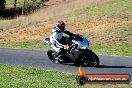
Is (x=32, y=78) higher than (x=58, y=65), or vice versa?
(x=32, y=78)

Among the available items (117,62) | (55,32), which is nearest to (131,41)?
(117,62)

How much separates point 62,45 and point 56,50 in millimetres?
551

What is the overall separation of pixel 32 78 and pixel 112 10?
79.8 ft

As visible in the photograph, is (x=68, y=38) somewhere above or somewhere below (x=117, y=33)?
above

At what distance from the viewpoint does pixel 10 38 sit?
31.7 meters

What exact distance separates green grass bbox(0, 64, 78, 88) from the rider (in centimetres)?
225

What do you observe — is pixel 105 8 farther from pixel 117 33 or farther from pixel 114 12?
pixel 117 33

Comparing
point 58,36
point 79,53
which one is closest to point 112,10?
point 58,36

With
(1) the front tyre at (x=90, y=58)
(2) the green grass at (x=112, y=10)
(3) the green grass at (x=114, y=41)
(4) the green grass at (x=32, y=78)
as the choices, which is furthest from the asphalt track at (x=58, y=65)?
(2) the green grass at (x=112, y=10)

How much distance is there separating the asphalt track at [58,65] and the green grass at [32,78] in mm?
1471

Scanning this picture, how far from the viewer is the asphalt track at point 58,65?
17062 millimetres

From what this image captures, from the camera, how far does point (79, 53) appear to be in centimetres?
1825

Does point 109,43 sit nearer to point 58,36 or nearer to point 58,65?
point 58,36

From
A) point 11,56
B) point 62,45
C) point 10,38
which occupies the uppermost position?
point 62,45
